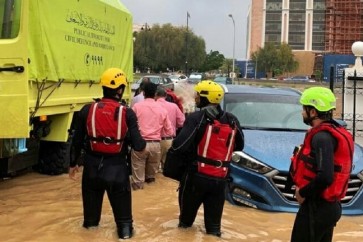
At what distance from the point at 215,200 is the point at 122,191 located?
0.86 m

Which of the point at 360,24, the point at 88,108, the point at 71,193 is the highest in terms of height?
the point at 360,24

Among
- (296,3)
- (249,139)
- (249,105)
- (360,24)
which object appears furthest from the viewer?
(296,3)

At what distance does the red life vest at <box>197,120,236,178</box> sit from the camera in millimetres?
4953

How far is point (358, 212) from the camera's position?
6227 mm

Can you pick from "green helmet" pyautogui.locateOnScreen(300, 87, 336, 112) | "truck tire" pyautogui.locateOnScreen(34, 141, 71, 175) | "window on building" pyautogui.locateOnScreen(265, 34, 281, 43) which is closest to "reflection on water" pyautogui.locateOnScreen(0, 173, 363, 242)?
"truck tire" pyautogui.locateOnScreen(34, 141, 71, 175)

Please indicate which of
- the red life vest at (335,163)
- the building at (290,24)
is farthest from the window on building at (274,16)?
the red life vest at (335,163)

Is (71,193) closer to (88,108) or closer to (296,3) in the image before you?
(88,108)

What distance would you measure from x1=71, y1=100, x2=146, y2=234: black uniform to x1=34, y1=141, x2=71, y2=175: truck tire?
291 centimetres

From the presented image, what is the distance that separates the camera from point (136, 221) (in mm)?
5848

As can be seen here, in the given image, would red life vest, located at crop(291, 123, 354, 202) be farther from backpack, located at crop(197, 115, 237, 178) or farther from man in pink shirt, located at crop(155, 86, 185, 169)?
man in pink shirt, located at crop(155, 86, 185, 169)

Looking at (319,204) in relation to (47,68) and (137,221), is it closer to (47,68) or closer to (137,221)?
(137,221)

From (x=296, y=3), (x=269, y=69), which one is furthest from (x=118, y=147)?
(x=296, y=3)

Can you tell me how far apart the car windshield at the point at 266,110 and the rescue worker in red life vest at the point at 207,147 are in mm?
2381

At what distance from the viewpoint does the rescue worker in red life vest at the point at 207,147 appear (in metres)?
4.93
